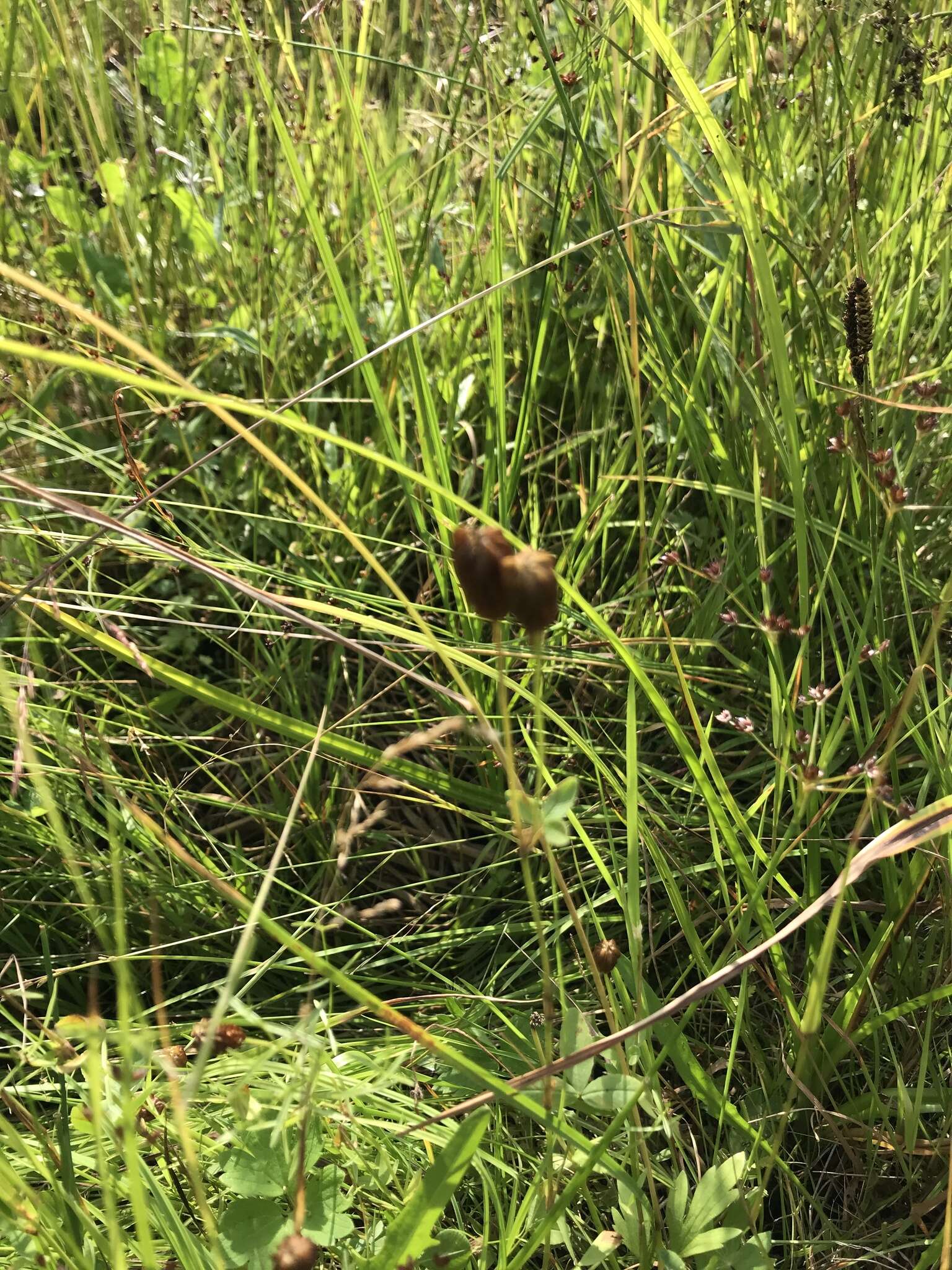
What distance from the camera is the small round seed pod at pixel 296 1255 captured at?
61 centimetres

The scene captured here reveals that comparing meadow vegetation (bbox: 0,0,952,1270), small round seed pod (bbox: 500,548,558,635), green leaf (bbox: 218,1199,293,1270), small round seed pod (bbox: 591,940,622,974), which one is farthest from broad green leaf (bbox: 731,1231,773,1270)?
small round seed pod (bbox: 500,548,558,635)

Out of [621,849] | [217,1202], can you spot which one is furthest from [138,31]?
[217,1202]

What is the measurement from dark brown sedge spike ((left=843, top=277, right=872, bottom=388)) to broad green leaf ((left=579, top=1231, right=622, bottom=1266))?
31.2 inches

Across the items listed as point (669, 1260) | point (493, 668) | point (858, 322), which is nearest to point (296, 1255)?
point (669, 1260)

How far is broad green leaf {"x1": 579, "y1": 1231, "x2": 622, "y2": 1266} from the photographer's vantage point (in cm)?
77

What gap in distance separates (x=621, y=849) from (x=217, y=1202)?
0.55 metres

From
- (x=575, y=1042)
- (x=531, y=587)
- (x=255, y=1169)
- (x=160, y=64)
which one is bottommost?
(x=255, y=1169)

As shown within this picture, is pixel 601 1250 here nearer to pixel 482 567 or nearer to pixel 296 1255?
pixel 296 1255

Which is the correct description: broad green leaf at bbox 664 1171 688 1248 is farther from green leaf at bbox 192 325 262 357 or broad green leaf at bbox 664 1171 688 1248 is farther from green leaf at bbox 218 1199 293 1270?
green leaf at bbox 192 325 262 357

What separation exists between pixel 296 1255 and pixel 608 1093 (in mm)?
280

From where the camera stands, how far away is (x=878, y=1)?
3.76 ft

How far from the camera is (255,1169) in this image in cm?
78

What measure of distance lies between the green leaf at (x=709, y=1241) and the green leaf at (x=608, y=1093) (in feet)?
0.39

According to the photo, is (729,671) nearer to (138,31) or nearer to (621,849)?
(621,849)
